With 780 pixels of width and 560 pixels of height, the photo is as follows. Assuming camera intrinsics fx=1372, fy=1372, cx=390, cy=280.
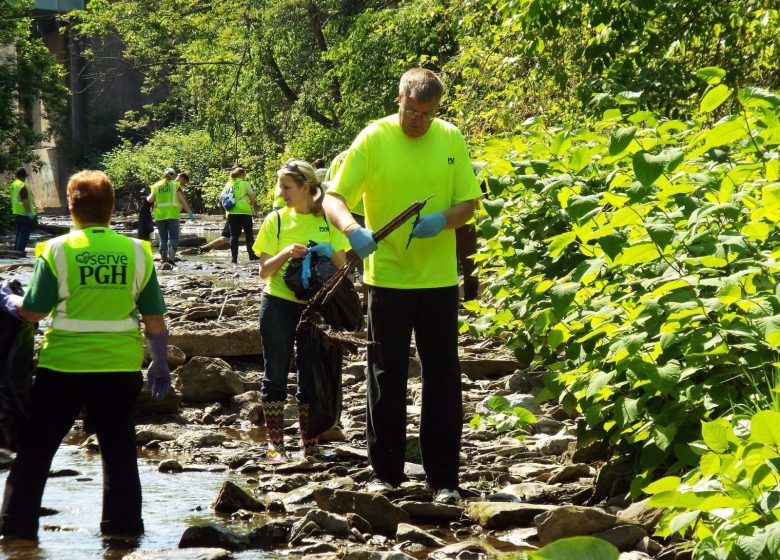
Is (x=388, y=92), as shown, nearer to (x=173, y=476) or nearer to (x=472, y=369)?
(x=472, y=369)

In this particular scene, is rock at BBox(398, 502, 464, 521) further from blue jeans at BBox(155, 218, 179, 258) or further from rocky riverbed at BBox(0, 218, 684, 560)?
blue jeans at BBox(155, 218, 179, 258)

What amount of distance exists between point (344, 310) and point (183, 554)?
306cm

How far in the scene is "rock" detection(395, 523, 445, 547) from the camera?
5.83 m

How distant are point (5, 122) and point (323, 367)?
34.2 m

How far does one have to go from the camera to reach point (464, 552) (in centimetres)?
558

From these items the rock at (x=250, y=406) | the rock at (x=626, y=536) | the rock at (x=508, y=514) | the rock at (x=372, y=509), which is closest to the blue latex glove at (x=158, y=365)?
the rock at (x=372, y=509)

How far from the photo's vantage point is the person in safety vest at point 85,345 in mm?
5715

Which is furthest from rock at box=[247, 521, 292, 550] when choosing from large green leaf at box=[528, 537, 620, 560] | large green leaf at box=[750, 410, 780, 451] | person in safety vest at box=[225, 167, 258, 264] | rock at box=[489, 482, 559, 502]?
person in safety vest at box=[225, 167, 258, 264]

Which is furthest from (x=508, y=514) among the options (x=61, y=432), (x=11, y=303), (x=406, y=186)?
(x=11, y=303)

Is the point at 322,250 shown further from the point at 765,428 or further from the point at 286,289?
the point at 765,428

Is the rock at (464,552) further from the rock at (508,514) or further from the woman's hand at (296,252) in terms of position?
the woman's hand at (296,252)

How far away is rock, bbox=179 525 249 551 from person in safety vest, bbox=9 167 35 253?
22.9 metres

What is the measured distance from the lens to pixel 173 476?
7.67m

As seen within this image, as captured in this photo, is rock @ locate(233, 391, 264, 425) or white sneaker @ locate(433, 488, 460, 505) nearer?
white sneaker @ locate(433, 488, 460, 505)
